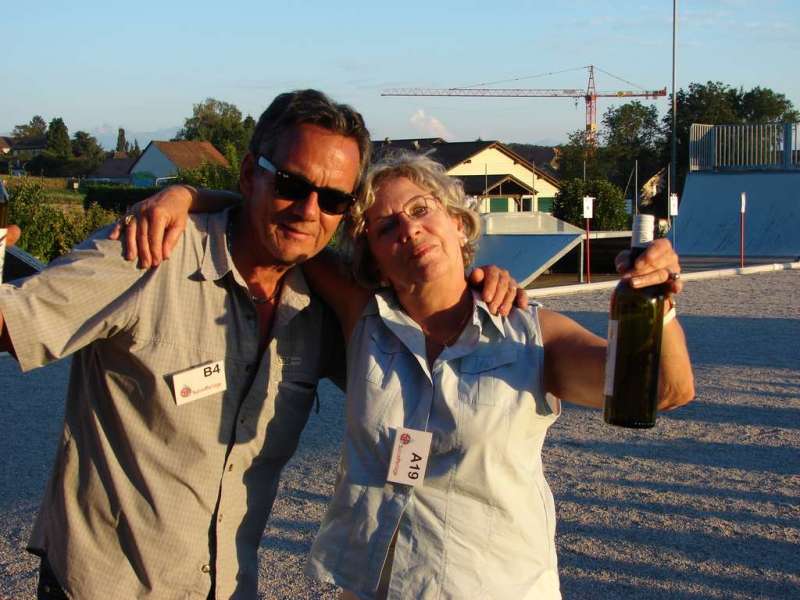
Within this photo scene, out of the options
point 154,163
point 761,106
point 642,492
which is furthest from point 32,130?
point 642,492

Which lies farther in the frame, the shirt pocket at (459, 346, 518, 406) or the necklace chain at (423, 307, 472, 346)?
the necklace chain at (423, 307, 472, 346)

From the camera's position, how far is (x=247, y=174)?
2.89m

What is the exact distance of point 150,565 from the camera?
8.38 feet

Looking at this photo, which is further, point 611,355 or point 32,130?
point 32,130

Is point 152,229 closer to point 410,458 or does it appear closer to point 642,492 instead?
point 410,458

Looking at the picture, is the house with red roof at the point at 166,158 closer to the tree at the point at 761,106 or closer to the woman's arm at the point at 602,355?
the tree at the point at 761,106

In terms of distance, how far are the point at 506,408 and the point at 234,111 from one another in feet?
382

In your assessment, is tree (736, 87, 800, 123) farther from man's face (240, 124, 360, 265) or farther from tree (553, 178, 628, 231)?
man's face (240, 124, 360, 265)

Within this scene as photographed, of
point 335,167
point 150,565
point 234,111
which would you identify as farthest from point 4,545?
point 234,111

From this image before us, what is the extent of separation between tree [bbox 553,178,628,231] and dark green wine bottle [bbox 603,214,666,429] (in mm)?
30844

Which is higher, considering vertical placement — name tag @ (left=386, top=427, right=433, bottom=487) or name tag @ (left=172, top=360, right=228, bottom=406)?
name tag @ (left=172, top=360, right=228, bottom=406)

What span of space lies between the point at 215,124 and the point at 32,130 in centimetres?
7008

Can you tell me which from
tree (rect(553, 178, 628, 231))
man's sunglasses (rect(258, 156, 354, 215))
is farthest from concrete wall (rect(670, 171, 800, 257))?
man's sunglasses (rect(258, 156, 354, 215))

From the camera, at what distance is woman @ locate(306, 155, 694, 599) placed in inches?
97.3
